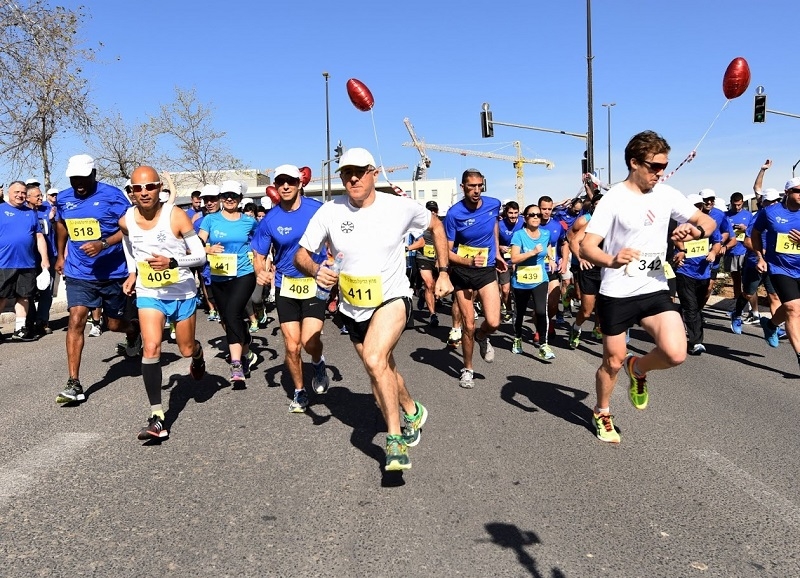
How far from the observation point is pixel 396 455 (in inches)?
151

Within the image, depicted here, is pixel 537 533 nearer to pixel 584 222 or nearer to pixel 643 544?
pixel 643 544

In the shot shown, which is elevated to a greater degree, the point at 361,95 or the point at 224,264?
the point at 361,95

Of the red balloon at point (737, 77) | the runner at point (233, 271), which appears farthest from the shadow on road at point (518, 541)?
the red balloon at point (737, 77)

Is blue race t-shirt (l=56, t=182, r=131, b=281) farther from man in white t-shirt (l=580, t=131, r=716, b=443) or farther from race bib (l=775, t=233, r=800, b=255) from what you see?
race bib (l=775, t=233, r=800, b=255)

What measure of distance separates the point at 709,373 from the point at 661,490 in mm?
4102

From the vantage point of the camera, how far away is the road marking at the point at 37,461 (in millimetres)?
3826

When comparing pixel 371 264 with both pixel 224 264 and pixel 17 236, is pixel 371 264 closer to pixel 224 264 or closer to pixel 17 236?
pixel 224 264

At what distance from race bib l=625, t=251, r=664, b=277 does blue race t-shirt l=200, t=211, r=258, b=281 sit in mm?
4106

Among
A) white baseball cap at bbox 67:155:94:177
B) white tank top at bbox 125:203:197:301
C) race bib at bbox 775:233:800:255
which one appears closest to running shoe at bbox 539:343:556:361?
race bib at bbox 775:233:800:255

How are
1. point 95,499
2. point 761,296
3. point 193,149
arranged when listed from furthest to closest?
point 193,149 → point 761,296 → point 95,499

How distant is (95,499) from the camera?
3.62m

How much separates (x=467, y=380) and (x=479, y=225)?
1.71m

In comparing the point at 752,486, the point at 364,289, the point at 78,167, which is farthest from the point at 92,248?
the point at 752,486

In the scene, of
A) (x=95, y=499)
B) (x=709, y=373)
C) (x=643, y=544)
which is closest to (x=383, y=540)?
(x=643, y=544)
